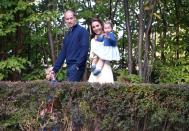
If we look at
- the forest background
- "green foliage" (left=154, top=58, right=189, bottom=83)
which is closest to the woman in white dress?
the forest background

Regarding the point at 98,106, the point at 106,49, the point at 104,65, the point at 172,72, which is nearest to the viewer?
the point at 98,106

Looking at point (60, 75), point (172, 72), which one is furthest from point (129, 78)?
point (60, 75)

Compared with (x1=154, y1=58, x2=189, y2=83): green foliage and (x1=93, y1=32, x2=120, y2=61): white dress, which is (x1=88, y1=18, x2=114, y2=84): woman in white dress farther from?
(x1=154, y1=58, x2=189, y2=83): green foliage

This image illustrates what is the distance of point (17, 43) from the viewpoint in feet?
35.1

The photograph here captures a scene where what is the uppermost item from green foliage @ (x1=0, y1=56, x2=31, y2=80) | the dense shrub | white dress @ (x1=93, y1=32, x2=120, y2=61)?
white dress @ (x1=93, y1=32, x2=120, y2=61)

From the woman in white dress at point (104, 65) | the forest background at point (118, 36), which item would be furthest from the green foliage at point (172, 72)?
the woman in white dress at point (104, 65)

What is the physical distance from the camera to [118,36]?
1172 cm

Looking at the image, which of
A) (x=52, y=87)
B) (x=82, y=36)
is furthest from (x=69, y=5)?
(x=52, y=87)

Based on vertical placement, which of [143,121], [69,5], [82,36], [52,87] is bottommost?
[143,121]

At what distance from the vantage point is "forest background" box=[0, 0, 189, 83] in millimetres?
9734

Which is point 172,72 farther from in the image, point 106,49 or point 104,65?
point 106,49

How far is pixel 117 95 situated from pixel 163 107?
0.57 metres

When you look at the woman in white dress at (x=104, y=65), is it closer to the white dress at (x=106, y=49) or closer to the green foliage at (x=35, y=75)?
the white dress at (x=106, y=49)

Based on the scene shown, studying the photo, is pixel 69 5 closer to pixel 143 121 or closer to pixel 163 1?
pixel 163 1
